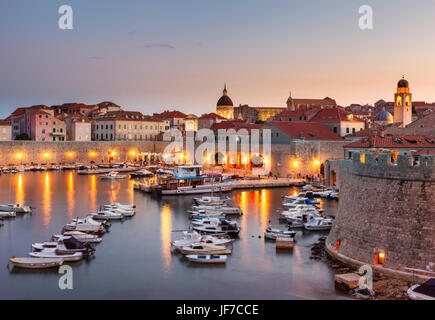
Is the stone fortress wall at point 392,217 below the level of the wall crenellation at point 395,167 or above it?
below

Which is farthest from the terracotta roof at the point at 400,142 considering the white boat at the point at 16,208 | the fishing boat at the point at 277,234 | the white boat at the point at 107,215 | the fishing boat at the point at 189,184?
the white boat at the point at 16,208

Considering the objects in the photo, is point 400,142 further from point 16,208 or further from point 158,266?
point 16,208

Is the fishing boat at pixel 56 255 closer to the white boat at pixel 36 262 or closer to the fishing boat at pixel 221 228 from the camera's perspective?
the white boat at pixel 36 262

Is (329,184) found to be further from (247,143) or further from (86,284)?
(86,284)

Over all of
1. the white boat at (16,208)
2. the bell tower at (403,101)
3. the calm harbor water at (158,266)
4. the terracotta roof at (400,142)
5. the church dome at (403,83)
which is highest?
the church dome at (403,83)

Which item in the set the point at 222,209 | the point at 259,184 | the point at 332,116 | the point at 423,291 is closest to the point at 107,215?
the point at 222,209

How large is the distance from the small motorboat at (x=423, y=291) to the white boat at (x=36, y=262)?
8.71m

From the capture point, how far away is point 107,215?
20469 millimetres

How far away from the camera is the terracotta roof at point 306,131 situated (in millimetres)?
36928

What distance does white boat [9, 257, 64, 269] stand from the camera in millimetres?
13445

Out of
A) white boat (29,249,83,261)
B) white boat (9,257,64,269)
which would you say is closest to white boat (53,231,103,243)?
white boat (29,249,83,261)

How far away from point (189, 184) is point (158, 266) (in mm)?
15854

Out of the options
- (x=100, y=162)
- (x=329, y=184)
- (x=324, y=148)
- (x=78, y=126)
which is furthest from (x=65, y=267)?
(x=78, y=126)

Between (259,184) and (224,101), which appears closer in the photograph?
(259,184)
